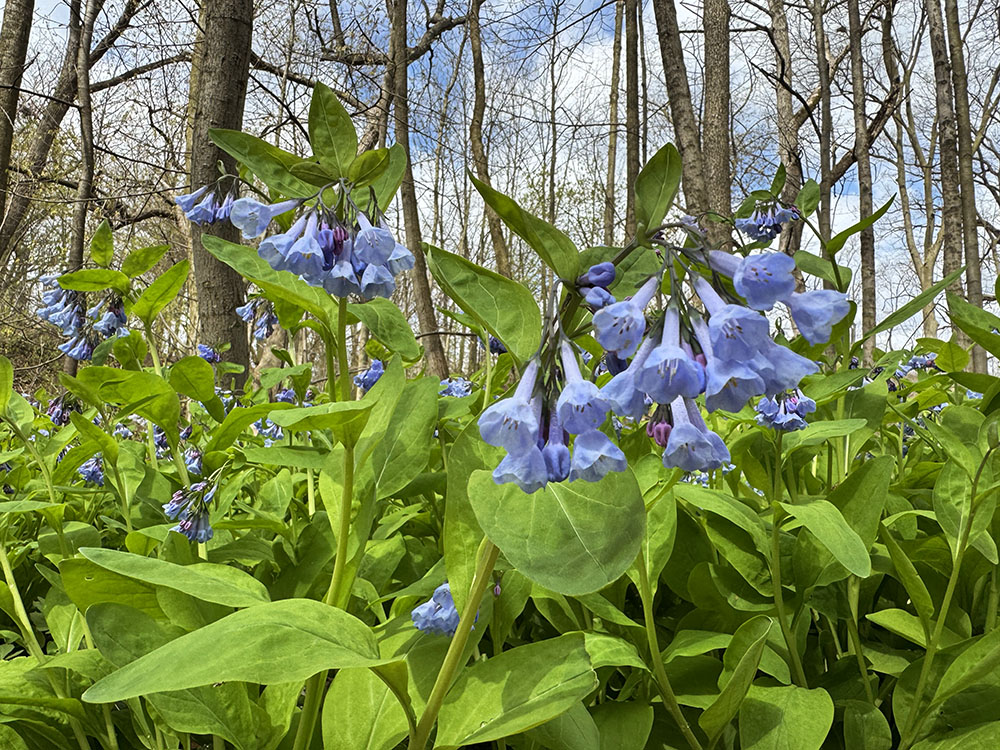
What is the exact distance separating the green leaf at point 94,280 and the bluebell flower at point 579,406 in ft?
3.71

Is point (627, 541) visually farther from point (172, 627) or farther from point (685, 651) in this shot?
point (172, 627)

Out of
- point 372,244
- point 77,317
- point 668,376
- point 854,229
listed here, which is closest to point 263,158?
point 372,244

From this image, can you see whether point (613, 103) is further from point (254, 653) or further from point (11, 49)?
point (254, 653)

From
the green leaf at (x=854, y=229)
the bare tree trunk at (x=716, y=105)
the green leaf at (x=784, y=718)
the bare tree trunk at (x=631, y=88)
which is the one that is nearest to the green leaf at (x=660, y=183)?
the green leaf at (x=784, y=718)

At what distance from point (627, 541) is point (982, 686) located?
62 centimetres

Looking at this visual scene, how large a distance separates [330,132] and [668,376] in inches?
20.0

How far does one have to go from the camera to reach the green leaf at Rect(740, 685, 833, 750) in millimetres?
776

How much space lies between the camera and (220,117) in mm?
3275

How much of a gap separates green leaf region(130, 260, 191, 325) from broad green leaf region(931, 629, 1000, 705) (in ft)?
4.14

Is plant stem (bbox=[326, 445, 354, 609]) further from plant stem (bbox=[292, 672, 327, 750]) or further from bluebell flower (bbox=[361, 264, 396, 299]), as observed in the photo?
bluebell flower (bbox=[361, 264, 396, 299])

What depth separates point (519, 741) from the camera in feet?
2.89

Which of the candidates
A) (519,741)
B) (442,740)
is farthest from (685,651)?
(442,740)

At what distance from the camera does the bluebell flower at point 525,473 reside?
0.57 metres

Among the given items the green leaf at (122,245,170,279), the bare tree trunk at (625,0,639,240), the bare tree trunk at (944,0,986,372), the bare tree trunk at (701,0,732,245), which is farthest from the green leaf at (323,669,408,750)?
the bare tree trunk at (625,0,639,240)
